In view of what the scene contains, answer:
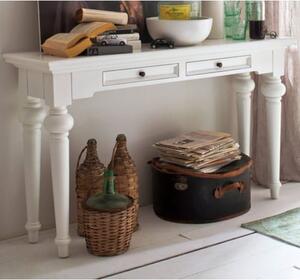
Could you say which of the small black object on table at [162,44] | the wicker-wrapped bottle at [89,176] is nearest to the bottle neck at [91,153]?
the wicker-wrapped bottle at [89,176]

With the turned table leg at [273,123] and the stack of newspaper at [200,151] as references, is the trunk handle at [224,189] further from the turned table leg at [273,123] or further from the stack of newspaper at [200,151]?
the turned table leg at [273,123]

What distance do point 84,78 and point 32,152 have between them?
408 millimetres

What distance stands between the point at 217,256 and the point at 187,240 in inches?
7.9

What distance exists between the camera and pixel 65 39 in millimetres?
2443

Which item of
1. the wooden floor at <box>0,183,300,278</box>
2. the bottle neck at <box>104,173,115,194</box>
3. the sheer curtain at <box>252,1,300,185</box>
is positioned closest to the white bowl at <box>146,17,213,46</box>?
the sheer curtain at <box>252,1,300,185</box>

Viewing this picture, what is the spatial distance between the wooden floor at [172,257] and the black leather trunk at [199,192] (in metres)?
0.05

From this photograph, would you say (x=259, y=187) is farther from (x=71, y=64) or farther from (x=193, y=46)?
(x=71, y=64)

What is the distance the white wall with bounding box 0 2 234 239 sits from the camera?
104 inches

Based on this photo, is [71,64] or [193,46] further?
[193,46]

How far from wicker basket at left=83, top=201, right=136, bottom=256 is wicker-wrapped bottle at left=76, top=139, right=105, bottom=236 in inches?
6.2

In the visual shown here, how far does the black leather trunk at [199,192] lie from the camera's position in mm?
2826

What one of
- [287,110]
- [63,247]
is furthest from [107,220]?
[287,110]

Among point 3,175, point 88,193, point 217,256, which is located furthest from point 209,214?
point 3,175

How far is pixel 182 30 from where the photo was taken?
2.74m
